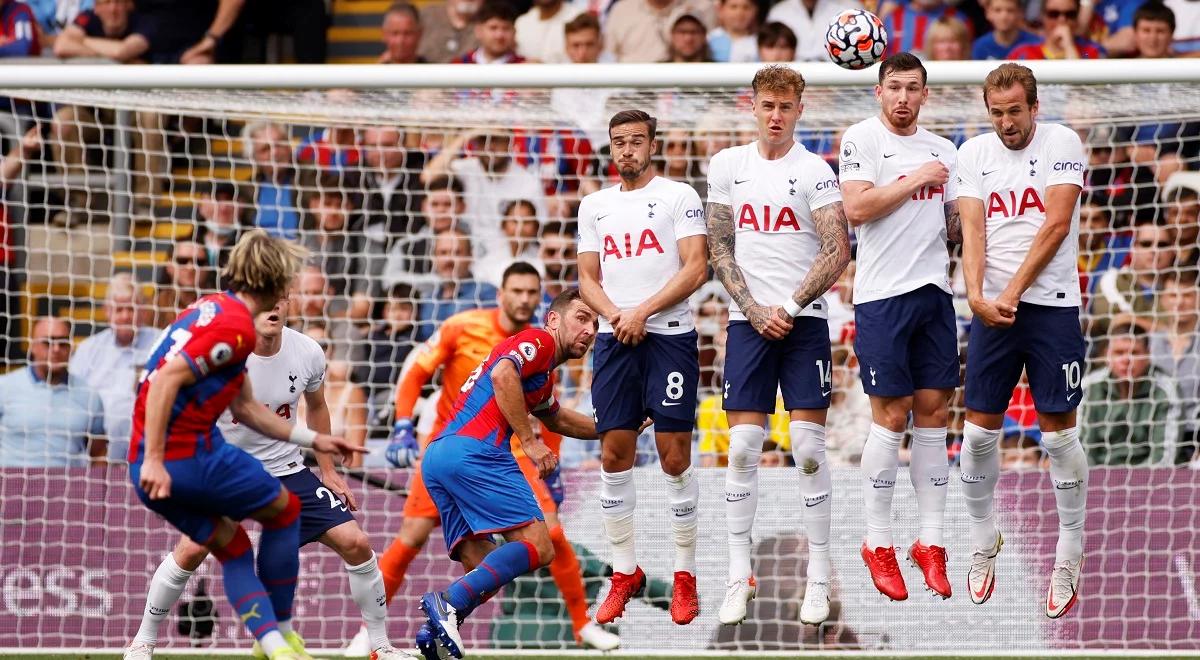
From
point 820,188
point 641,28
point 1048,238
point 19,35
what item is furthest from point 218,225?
point 1048,238

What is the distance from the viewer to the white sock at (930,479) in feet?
26.5

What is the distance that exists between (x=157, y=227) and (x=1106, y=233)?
296 inches

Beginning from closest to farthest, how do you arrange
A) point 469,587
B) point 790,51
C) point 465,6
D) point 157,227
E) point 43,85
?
point 469,587 → point 43,85 → point 790,51 → point 157,227 → point 465,6

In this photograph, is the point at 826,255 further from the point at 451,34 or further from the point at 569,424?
the point at 451,34

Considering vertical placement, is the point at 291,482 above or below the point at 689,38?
below

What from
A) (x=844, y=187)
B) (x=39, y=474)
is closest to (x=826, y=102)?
(x=844, y=187)

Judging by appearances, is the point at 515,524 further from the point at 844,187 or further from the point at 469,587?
the point at 844,187

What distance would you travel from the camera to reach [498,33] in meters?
12.7

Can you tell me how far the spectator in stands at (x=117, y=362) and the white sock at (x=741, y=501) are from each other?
4.89m

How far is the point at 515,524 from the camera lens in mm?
8000

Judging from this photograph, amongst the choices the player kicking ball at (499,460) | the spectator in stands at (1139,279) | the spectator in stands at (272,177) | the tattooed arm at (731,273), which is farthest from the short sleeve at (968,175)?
the spectator in stands at (272,177)

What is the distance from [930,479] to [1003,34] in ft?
17.0

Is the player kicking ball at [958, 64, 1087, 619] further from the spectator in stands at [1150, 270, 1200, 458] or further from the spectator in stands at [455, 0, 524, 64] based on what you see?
the spectator in stands at [455, 0, 524, 64]

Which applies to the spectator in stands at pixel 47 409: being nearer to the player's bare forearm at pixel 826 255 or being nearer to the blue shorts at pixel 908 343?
the player's bare forearm at pixel 826 255
